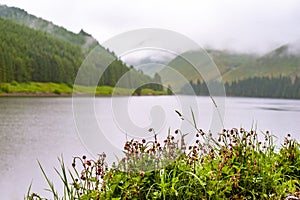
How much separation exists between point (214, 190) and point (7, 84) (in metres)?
30.7

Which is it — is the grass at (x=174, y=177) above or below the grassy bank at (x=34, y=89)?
below

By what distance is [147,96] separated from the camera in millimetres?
1869

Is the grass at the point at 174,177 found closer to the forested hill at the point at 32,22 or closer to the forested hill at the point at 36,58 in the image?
the forested hill at the point at 36,58

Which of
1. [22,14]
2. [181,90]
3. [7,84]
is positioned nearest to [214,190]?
[181,90]

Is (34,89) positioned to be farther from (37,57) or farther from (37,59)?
(37,57)

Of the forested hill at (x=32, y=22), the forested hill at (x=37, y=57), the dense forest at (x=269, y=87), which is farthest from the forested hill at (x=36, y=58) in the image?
the dense forest at (x=269, y=87)

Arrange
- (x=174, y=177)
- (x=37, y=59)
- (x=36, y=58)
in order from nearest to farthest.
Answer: (x=174, y=177) → (x=37, y=59) → (x=36, y=58)

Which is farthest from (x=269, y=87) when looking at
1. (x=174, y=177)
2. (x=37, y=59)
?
(x=37, y=59)

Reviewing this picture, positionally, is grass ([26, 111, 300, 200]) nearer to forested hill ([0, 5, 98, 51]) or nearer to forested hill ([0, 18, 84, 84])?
forested hill ([0, 18, 84, 84])

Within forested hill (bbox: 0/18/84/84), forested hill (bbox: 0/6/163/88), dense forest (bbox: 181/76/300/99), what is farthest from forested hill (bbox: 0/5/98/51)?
dense forest (bbox: 181/76/300/99)

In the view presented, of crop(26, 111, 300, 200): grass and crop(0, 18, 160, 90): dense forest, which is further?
crop(0, 18, 160, 90): dense forest

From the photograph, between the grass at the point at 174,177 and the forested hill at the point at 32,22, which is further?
the forested hill at the point at 32,22

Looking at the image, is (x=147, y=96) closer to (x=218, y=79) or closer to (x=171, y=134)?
(x=171, y=134)

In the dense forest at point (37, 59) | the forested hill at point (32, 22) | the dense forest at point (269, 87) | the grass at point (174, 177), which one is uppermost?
the forested hill at point (32, 22)
